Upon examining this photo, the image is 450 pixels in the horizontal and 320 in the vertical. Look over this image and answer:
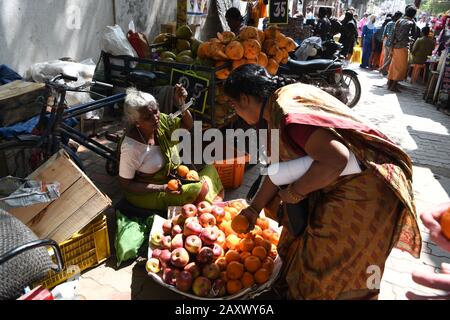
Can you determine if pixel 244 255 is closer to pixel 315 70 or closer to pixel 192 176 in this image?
pixel 192 176

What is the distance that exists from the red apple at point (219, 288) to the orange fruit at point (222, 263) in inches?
4.2

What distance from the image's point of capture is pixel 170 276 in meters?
2.30

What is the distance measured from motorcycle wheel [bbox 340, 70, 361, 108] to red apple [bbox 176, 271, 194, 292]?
232 inches

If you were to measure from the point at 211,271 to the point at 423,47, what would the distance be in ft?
35.9

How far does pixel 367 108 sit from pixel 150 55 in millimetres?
5394

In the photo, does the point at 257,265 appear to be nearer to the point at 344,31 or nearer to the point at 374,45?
the point at 344,31

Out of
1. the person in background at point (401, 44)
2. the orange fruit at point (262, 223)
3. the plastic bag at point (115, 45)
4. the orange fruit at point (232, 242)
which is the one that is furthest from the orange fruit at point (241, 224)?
the person in background at point (401, 44)

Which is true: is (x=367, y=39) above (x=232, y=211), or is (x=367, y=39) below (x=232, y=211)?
above

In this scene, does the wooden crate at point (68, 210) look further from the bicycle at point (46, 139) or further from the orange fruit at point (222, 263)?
the orange fruit at point (222, 263)

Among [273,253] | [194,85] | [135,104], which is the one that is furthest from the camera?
[194,85]

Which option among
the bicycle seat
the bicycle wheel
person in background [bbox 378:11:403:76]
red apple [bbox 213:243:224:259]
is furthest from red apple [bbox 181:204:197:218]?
person in background [bbox 378:11:403:76]

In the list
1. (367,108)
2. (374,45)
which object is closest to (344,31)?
(374,45)

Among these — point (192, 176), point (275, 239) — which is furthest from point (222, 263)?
point (192, 176)

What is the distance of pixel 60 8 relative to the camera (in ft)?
15.9
